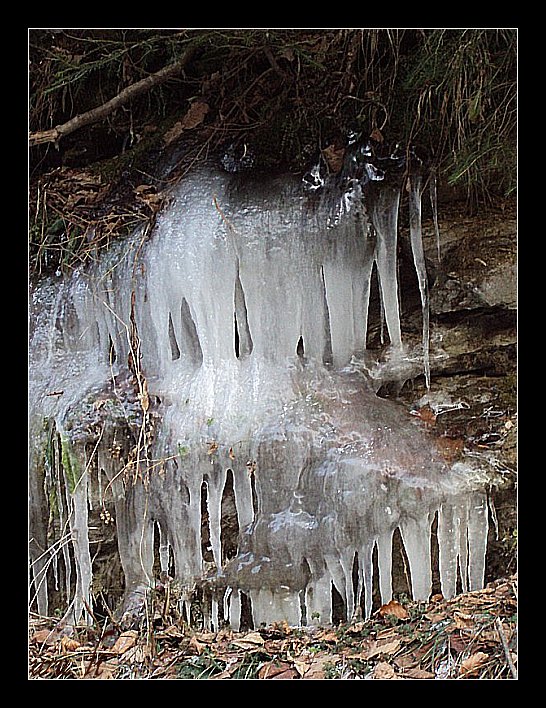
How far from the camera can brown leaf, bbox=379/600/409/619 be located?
10.4 ft

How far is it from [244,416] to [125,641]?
0.91 metres

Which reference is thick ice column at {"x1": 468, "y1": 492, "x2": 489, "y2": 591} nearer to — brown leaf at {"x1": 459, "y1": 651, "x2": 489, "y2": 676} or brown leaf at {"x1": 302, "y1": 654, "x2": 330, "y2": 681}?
brown leaf at {"x1": 459, "y1": 651, "x2": 489, "y2": 676}

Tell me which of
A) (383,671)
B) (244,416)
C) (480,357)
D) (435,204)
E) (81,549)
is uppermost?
(435,204)

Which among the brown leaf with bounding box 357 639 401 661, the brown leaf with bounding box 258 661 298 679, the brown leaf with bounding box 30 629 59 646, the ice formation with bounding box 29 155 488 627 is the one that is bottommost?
the brown leaf with bounding box 258 661 298 679

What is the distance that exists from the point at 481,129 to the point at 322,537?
1.55 meters

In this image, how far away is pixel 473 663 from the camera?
124 inches

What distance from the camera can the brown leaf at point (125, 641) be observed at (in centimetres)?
318

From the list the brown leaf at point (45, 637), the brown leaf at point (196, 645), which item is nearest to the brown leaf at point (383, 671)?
the brown leaf at point (196, 645)

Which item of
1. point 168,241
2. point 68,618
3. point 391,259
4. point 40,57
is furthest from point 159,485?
point 40,57

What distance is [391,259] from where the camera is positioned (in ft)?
10.5

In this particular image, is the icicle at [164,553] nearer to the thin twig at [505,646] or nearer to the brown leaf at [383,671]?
the brown leaf at [383,671]

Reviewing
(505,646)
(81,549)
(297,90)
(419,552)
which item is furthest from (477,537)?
(297,90)

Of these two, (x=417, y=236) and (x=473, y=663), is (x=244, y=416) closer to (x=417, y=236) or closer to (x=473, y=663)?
(x=417, y=236)

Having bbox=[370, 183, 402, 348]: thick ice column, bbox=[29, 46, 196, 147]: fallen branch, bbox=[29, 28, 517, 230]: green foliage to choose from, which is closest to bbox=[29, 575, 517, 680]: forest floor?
bbox=[370, 183, 402, 348]: thick ice column
